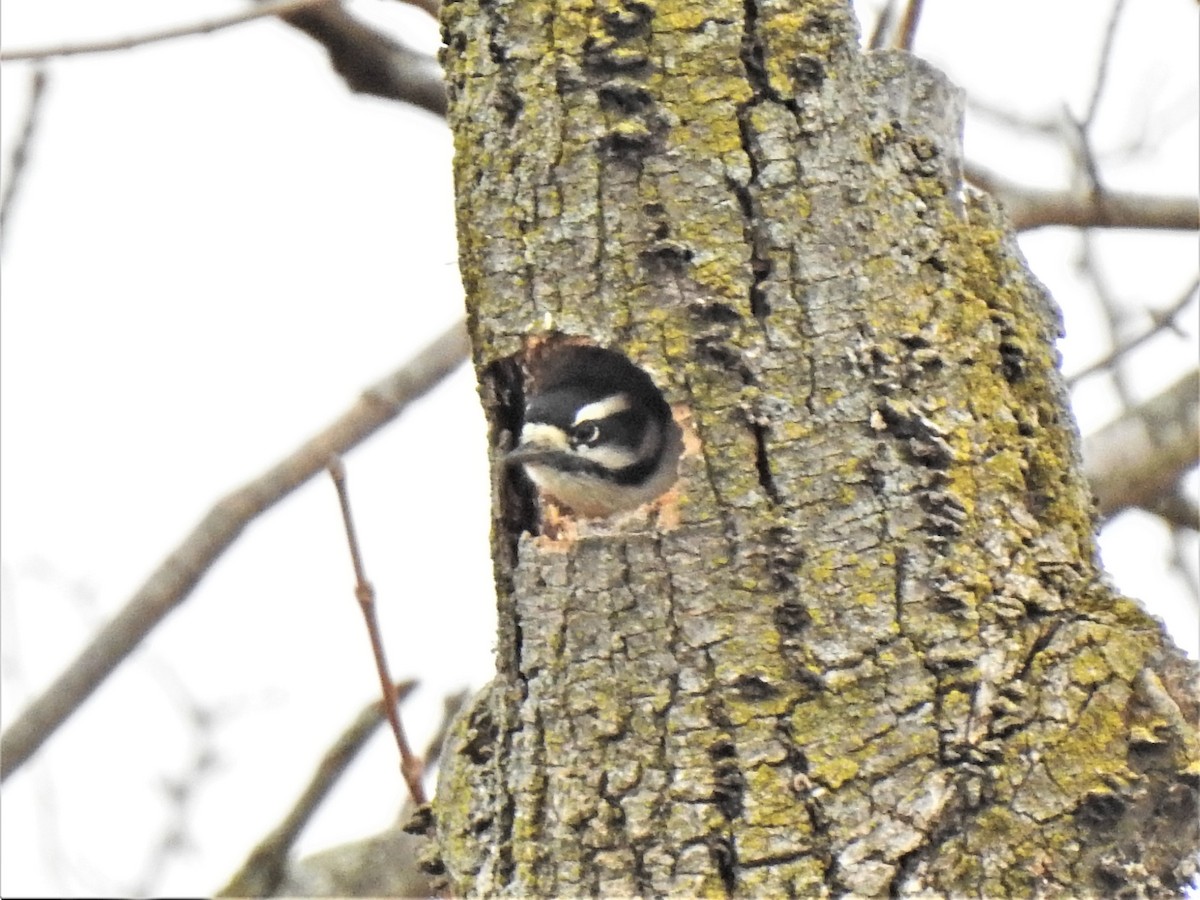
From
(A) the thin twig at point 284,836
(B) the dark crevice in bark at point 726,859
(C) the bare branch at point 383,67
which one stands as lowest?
(A) the thin twig at point 284,836

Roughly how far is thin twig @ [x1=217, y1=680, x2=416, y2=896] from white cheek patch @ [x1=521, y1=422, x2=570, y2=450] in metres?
1.25

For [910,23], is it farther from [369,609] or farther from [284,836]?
[284,836]

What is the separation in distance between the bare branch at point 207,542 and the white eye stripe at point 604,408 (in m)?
1.08

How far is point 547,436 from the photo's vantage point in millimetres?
3309

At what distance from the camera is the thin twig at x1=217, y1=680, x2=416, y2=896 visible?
430 centimetres

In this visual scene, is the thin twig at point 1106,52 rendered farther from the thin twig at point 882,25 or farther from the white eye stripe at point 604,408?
the white eye stripe at point 604,408

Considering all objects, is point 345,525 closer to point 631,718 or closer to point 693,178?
point 631,718

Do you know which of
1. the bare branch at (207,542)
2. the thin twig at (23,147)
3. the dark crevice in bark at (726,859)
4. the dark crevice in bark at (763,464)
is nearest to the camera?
the dark crevice in bark at (726,859)

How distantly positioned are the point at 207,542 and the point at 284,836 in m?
0.84

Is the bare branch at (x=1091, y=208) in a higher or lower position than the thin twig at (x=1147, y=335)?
higher

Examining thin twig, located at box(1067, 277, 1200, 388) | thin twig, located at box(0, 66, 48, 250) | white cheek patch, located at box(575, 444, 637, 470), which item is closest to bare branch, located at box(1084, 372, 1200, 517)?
thin twig, located at box(1067, 277, 1200, 388)

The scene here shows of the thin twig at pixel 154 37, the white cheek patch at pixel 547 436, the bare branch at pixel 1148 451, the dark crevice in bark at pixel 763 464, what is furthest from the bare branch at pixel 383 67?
the bare branch at pixel 1148 451

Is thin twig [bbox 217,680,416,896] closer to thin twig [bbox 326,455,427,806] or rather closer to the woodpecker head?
thin twig [bbox 326,455,427,806]

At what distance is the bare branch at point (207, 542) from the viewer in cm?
418
